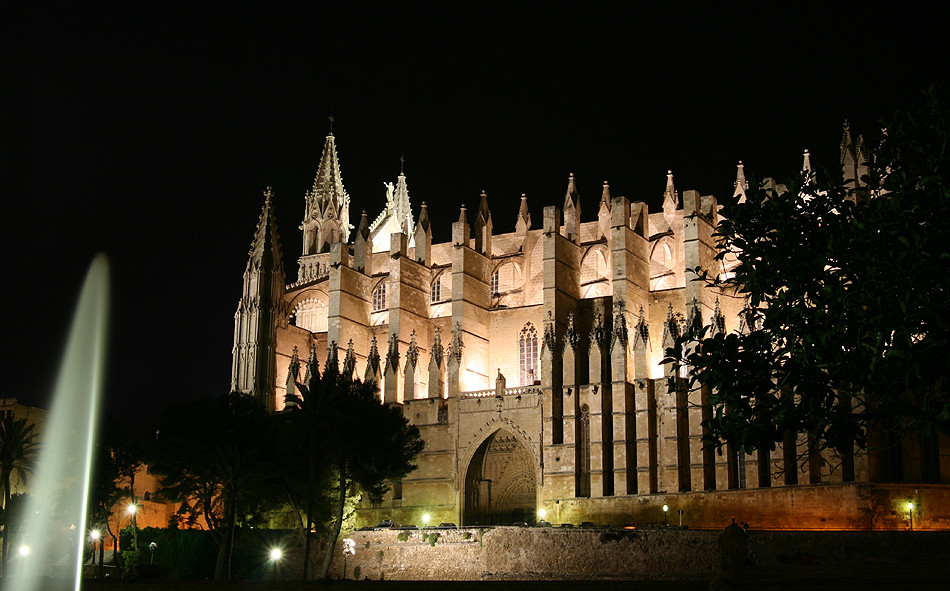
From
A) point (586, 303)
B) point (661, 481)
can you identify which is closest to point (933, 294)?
point (661, 481)

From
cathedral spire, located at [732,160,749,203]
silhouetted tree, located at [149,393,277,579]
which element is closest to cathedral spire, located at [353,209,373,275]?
silhouetted tree, located at [149,393,277,579]

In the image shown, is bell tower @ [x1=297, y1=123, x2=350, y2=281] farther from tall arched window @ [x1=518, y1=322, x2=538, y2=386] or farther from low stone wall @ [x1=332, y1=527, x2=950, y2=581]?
low stone wall @ [x1=332, y1=527, x2=950, y2=581]

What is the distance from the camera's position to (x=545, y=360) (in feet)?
159

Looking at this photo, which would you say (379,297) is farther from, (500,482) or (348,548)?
(348,548)

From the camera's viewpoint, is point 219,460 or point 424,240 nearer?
point 219,460

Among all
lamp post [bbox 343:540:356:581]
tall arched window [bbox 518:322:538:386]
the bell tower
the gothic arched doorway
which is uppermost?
the bell tower

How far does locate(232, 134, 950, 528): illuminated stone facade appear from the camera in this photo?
1739 inches

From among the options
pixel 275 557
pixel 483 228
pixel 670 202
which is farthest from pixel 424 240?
pixel 275 557

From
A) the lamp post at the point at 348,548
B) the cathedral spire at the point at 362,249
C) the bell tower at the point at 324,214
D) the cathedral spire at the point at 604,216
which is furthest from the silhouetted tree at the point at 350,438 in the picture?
the bell tower at the point at 324,214

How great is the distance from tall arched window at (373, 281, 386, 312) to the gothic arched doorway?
43.4ft

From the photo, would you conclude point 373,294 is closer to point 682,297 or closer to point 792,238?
point 682,297

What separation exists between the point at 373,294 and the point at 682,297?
17.5 metres

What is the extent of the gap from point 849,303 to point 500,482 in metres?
33.3

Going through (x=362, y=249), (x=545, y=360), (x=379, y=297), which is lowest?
(x=545, y=360)
